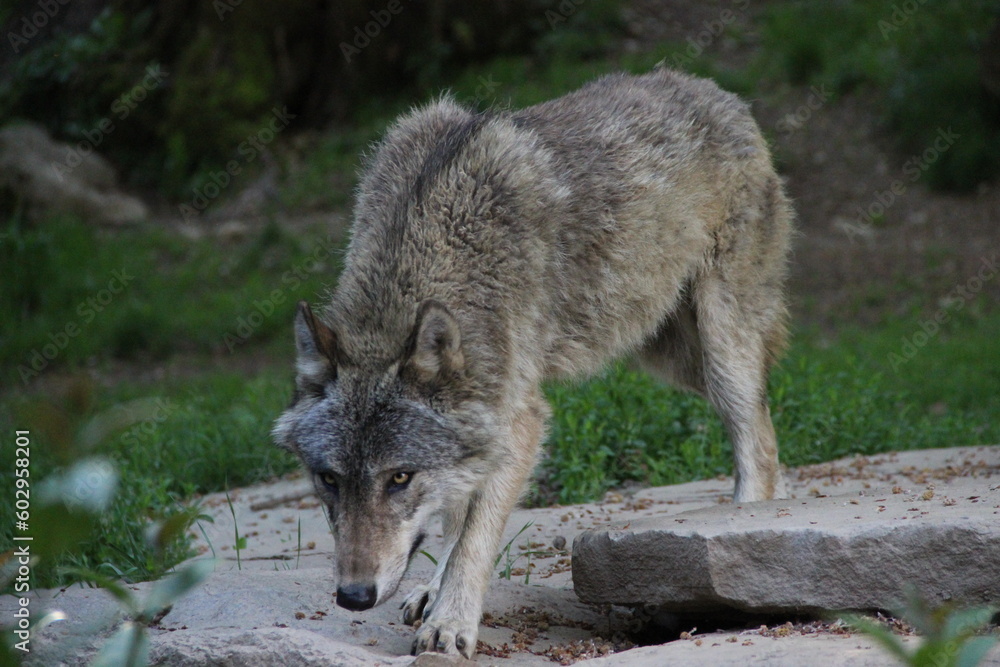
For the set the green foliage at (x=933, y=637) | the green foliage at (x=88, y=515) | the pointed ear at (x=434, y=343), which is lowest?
the green foliage at (x=933, y=637)

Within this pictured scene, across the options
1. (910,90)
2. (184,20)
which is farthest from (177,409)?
(910,90)

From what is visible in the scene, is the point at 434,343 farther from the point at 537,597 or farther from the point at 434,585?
the point at 537,597

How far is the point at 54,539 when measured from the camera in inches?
46.2

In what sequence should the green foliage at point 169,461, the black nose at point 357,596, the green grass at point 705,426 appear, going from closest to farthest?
the black nose at point 357,596, the green foliage at point 169,461, the green grass at point 705,426

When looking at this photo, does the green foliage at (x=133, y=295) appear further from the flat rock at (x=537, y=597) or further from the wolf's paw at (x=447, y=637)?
the wolf's paw at (x=447, y=637)

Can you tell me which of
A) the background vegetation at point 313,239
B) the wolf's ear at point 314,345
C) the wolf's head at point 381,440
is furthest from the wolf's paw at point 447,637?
the background vegetation at point 313,239

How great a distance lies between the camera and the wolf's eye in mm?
3848

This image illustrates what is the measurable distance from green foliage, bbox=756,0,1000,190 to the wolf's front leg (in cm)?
972

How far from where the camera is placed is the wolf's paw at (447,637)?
12.6ft

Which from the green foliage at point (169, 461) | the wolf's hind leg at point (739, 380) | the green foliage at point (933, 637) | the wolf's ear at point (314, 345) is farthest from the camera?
the wolf's hind leg at point (739, 380)

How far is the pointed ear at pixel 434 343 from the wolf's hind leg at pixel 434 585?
0.79 meters

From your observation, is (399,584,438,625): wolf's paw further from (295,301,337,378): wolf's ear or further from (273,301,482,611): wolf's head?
(295,301,337,378): wolf's ear

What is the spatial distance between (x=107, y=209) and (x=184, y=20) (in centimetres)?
314

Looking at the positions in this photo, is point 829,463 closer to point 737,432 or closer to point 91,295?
point 737,432
